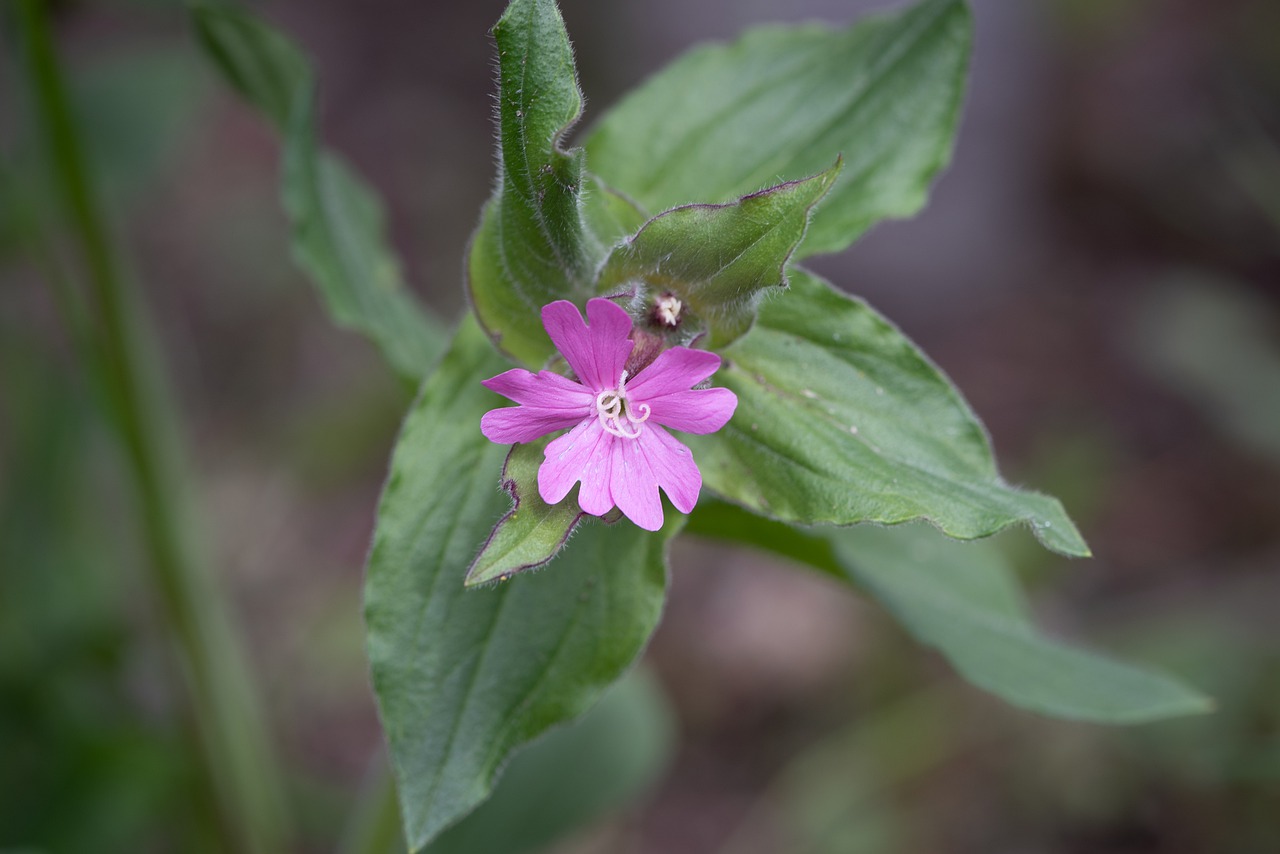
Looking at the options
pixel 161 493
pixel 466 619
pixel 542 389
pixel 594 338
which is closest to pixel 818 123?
pixel 594 338

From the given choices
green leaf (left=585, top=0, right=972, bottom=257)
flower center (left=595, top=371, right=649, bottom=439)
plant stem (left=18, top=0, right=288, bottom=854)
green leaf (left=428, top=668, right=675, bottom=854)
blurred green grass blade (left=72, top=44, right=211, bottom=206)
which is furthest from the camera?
blurred green grass blade (left=72, top=44, right=211, bottom=206)

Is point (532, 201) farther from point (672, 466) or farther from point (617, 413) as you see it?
point (672, 466)

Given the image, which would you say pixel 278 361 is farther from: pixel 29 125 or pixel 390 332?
pixel 390 332

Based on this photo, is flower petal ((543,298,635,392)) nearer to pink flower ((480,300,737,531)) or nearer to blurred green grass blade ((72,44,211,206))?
pink flower ((480,300,737,531))

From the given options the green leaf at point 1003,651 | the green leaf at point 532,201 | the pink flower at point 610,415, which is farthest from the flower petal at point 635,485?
the green leaf at point 1003,651

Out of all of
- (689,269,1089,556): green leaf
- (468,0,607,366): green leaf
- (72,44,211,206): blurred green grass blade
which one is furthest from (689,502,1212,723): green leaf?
(72,44,211,206): blurred green grass blade

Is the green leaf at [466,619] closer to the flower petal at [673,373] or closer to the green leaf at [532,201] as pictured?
the green leaf at [532,201]
